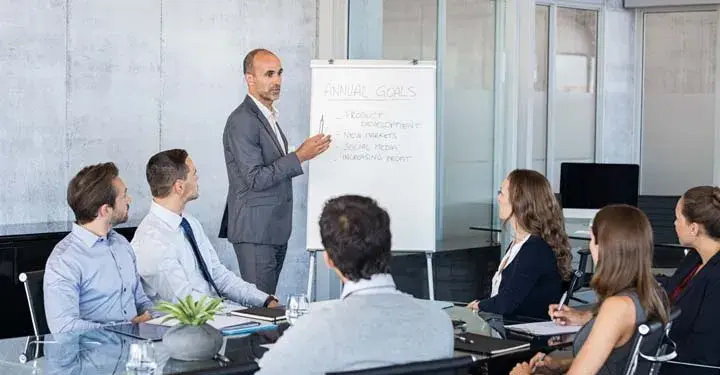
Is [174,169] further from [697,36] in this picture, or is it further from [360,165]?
[697,36]

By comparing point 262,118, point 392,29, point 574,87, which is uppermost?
point 392,29

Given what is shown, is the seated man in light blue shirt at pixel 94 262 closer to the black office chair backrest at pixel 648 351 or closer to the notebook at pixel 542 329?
the notebook at pixel 542 329

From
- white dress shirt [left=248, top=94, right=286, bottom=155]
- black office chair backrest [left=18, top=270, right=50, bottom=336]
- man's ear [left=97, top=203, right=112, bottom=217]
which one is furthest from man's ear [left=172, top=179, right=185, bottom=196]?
white dress shirt [left=248, top=94, right=286, bottom=155]

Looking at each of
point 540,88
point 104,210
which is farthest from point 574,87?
point 104,210

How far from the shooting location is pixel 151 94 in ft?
23.0

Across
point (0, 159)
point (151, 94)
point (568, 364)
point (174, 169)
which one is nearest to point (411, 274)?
point (151, 94)

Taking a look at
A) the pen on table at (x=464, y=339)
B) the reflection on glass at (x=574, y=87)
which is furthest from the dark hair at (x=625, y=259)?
the reflection on glass at (x=574, y=87)

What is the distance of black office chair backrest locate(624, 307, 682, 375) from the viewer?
3125 mm

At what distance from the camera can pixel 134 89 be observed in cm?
688

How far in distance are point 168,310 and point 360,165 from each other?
3856mm

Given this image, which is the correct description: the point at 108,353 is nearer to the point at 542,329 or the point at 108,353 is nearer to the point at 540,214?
the point at 542,329

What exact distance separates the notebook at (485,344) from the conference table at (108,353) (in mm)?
22

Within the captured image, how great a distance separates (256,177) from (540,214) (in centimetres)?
179

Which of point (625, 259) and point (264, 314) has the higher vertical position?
point (625, 259)
